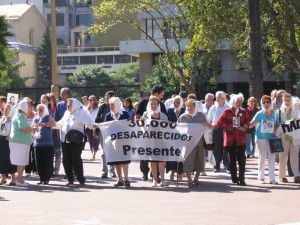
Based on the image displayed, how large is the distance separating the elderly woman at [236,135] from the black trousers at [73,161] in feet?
9.63

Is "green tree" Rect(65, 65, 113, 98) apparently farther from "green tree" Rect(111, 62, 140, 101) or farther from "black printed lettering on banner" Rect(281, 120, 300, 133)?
"black printed lettering on banner" Rect(281, 120, 300, 133)

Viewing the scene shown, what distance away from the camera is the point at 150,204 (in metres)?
12.9

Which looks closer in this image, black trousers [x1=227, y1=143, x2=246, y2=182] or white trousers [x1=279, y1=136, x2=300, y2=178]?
black trousers [x1=227, y1=143, x2=246, y2=182]

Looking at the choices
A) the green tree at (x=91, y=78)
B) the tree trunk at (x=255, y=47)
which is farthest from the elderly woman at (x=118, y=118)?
the green tree at (x=91, y=78)

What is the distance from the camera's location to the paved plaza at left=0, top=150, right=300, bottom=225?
→ 37.3 ft

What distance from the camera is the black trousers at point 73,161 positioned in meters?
16.1

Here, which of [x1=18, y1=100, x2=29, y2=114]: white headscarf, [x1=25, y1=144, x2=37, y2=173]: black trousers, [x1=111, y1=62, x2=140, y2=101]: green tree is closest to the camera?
[x1=18, y1=100, x2=29, y2=114]: white headscarf

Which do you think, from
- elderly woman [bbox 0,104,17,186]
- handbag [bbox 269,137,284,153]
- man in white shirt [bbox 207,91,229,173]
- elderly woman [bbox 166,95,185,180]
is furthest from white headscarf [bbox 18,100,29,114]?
handbag [bbox 269,137,284,153]

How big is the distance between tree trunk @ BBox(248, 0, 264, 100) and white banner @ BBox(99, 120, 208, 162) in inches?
373

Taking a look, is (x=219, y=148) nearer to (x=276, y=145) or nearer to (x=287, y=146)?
(x=287, y=146)

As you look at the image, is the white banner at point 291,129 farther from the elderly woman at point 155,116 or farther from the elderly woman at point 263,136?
the elderly woman at point 155,116

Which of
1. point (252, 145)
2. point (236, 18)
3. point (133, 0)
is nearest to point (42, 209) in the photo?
point (252, 145)

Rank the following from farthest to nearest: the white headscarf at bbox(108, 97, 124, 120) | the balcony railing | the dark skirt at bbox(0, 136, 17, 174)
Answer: the balcony railing → the dark skirt at bbox(0, 136, 17, 174) → the white headscarf at bbox(108, 97, 124, 120)

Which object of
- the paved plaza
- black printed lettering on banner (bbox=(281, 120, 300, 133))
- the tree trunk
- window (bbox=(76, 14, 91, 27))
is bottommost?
the paved plaza
